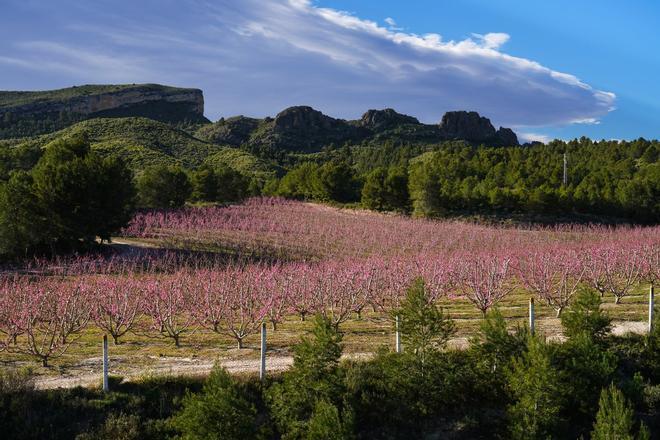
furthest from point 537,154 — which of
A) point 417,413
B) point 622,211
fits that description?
point 417,413

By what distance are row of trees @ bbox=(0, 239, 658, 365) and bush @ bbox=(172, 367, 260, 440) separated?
4.99m

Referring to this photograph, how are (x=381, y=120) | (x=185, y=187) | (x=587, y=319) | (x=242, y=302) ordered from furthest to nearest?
1. (x=381, y=120)
2. (x=185, y=187)
3. (x=242, y=302)
4. (x=587, y=319)

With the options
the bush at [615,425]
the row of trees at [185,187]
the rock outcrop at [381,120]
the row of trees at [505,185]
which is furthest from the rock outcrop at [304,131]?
the bush at [615,425]

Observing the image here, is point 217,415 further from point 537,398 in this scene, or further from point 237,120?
point 237,120

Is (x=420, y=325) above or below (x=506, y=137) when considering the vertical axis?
below

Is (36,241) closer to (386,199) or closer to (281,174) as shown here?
(386,199)

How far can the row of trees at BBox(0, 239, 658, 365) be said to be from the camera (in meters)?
14.7

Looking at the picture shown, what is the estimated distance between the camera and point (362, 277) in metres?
19.4

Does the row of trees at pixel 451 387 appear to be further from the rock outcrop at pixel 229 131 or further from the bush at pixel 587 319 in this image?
the rock outcrop at pixel 229 131

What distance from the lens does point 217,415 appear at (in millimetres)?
8883

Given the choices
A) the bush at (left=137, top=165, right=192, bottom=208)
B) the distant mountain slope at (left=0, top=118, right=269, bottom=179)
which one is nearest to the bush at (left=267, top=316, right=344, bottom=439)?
the bush at (left=137, top=165, right=192, bottom=208)

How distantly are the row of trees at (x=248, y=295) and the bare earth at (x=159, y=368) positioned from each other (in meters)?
1.19

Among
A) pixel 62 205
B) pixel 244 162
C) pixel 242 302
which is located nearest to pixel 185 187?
pixel 62 205

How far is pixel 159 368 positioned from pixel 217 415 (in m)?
4.28
